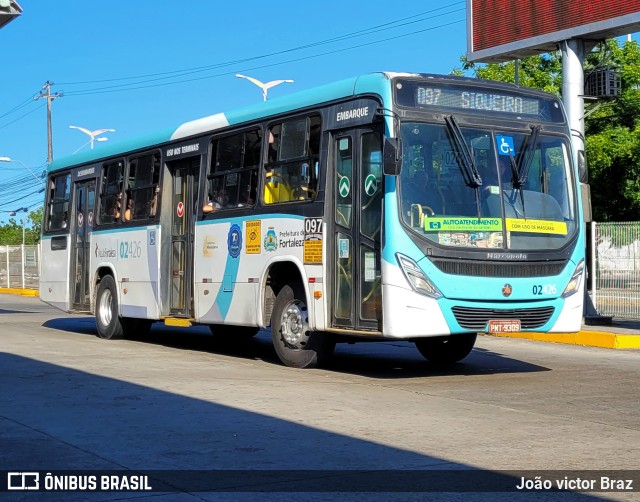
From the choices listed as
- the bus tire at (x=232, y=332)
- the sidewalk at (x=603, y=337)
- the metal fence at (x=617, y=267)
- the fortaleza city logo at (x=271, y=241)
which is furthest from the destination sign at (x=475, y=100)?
the metal fence at (x=617, y=267)

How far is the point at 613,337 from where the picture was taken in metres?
16.7

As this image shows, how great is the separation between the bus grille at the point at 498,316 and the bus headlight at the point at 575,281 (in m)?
0.29

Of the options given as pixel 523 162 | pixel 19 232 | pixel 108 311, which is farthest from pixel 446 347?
pixel 19 232

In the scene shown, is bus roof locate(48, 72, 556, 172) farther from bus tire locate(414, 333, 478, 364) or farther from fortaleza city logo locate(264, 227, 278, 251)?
bus tire locate(414, 333, 478, 364)

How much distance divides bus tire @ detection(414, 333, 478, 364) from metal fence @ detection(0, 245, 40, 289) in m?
33.8

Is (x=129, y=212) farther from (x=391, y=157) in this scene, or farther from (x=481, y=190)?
(x=481, y=190)

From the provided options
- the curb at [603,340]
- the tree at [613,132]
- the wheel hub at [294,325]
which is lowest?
the curb at [603,340]

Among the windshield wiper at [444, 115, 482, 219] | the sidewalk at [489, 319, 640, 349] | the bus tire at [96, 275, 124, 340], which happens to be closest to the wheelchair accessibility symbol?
the windshield wiper at [444, 115, 482, 219]

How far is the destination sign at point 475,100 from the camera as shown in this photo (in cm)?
1159

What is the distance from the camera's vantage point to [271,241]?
43.7 ft

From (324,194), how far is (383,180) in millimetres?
1103

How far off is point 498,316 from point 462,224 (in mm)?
1117

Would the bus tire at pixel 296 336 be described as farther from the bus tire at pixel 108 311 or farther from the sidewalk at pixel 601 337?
the bus tire at pixel 108 311

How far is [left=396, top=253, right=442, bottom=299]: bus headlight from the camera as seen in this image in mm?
11133
